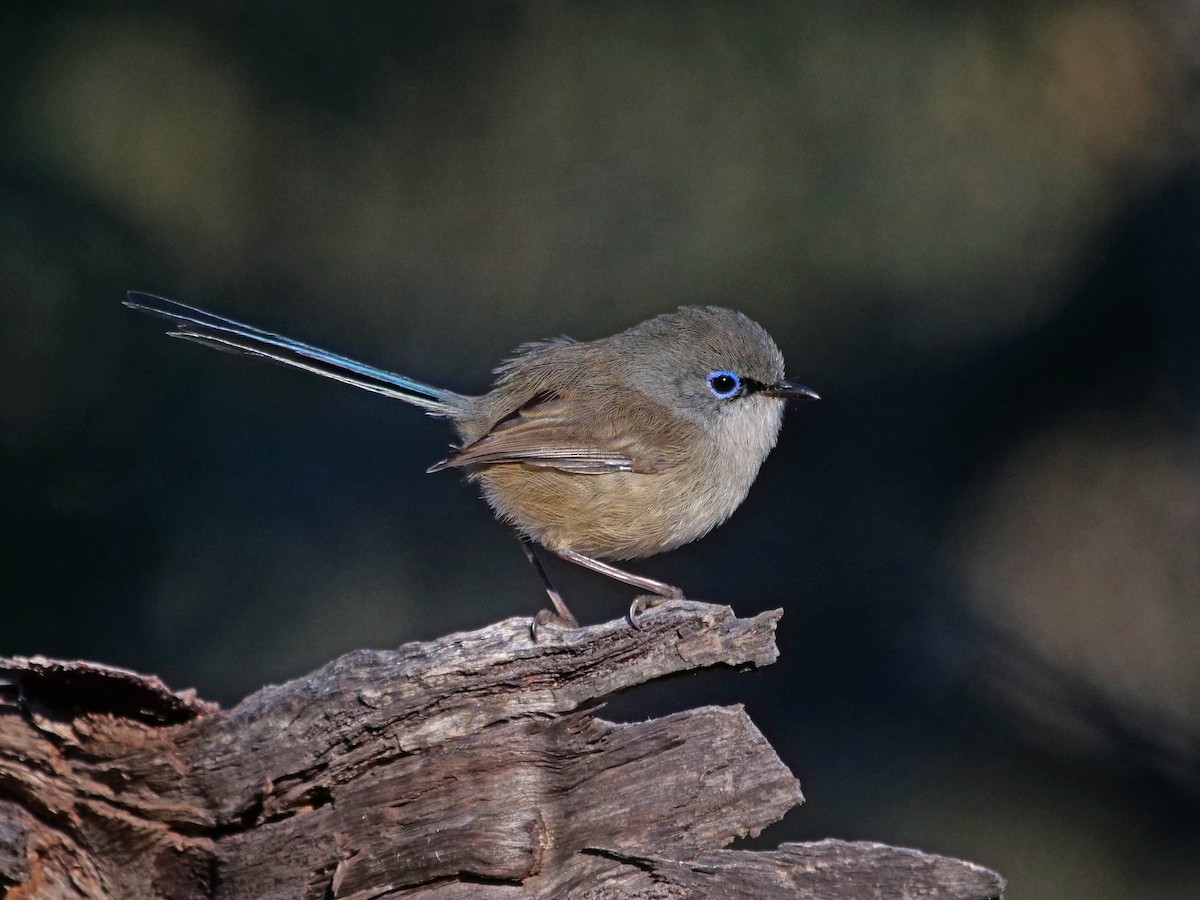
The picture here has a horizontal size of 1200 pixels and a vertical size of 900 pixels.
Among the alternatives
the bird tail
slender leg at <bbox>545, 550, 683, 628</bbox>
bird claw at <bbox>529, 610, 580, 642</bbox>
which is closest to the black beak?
slender leg at <bbox>545, 550, 683, 628</bbox>

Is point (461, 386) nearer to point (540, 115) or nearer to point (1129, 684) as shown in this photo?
point (540, 115)

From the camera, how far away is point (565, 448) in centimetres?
363

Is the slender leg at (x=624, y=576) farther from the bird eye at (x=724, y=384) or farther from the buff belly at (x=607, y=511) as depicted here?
the bird eye at (x=724, y=384)

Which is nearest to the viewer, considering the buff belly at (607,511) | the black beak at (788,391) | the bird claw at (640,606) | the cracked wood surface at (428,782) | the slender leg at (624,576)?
the cracked wood surface at (428,782)

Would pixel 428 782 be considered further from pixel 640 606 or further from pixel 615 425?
pixel 615 425

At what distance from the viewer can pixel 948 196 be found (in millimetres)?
5645

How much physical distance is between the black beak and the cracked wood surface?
3.56 feet

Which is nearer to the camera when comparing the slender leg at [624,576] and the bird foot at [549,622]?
the bird foot at [549,622]

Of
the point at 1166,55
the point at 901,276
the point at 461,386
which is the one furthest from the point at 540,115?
the point at 1166,55

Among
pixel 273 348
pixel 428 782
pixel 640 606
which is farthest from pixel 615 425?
pixel 428 782

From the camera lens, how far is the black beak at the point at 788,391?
3709 millimetres

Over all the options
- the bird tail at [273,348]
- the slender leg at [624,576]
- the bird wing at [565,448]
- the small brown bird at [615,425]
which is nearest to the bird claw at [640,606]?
the slender leg at [624,576]

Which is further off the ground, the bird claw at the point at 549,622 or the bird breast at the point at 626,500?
the bird breast at the point at 626,500

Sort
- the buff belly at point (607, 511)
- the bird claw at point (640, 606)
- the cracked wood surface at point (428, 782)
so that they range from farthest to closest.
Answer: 1. the buff belly at point (607, 511)
2. the bird claw at point (640, 606)
3. the cracked wood surface at point (428, 782)
